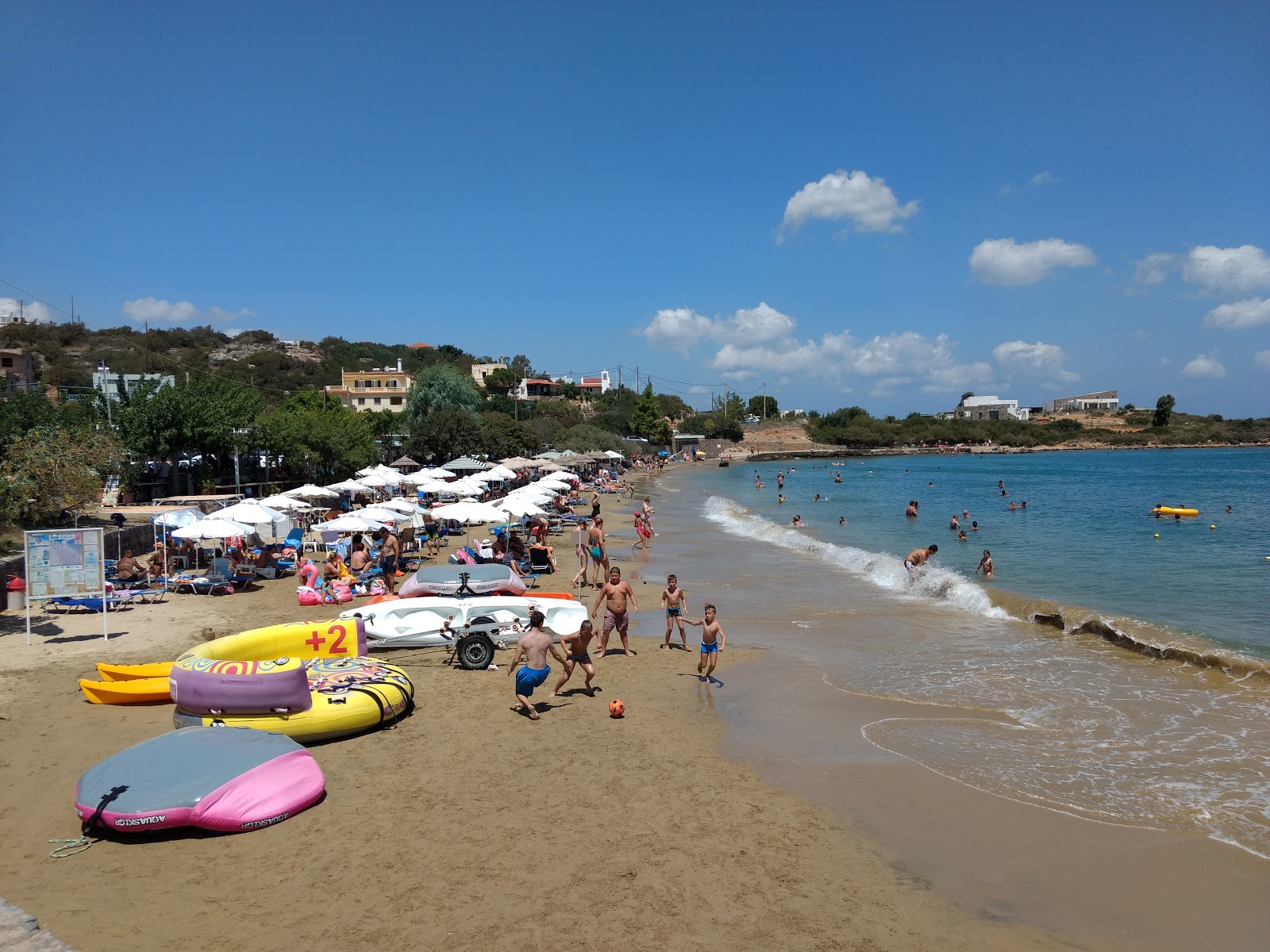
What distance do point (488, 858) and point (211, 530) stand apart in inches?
440

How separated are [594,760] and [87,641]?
8085 mm

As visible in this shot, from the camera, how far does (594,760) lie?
7328 mm

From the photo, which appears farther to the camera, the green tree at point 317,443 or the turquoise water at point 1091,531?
the green tree at point 317,443

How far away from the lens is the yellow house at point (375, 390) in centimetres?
7144

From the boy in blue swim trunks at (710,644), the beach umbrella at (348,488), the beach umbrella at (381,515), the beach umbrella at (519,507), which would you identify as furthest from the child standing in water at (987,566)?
A: the beach umbrella at (348,488)

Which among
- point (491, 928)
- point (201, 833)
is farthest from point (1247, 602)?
point (201, 833)

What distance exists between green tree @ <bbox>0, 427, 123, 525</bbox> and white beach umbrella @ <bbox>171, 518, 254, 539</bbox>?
145 inches

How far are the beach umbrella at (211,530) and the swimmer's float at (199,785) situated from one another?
8485 mm

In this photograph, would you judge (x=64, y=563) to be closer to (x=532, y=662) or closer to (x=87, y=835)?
(x=87, y=835)

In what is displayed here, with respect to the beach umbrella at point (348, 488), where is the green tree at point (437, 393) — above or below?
above

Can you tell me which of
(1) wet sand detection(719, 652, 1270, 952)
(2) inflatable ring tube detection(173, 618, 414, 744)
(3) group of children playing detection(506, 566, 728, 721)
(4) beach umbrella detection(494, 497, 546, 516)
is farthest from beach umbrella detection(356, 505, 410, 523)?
(1) wet sand detection(719, 652, 1270, 952)

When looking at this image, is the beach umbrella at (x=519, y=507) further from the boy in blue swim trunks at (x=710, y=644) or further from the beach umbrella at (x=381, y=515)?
the boy in blue swim trunks at (x=710, y=644)

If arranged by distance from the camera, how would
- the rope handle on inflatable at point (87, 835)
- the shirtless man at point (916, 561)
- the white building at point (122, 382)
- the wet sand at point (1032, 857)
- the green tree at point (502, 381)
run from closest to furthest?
the wet sand at point (1032, 857)
the rope handle on inflatable at point (87, 835)
the shirtless man at point (916, 561)
the white building at point (122, 382)
the green tree at point (502, 381)

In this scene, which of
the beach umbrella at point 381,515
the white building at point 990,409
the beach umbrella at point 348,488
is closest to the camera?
the beach umbrella at point 381,515
